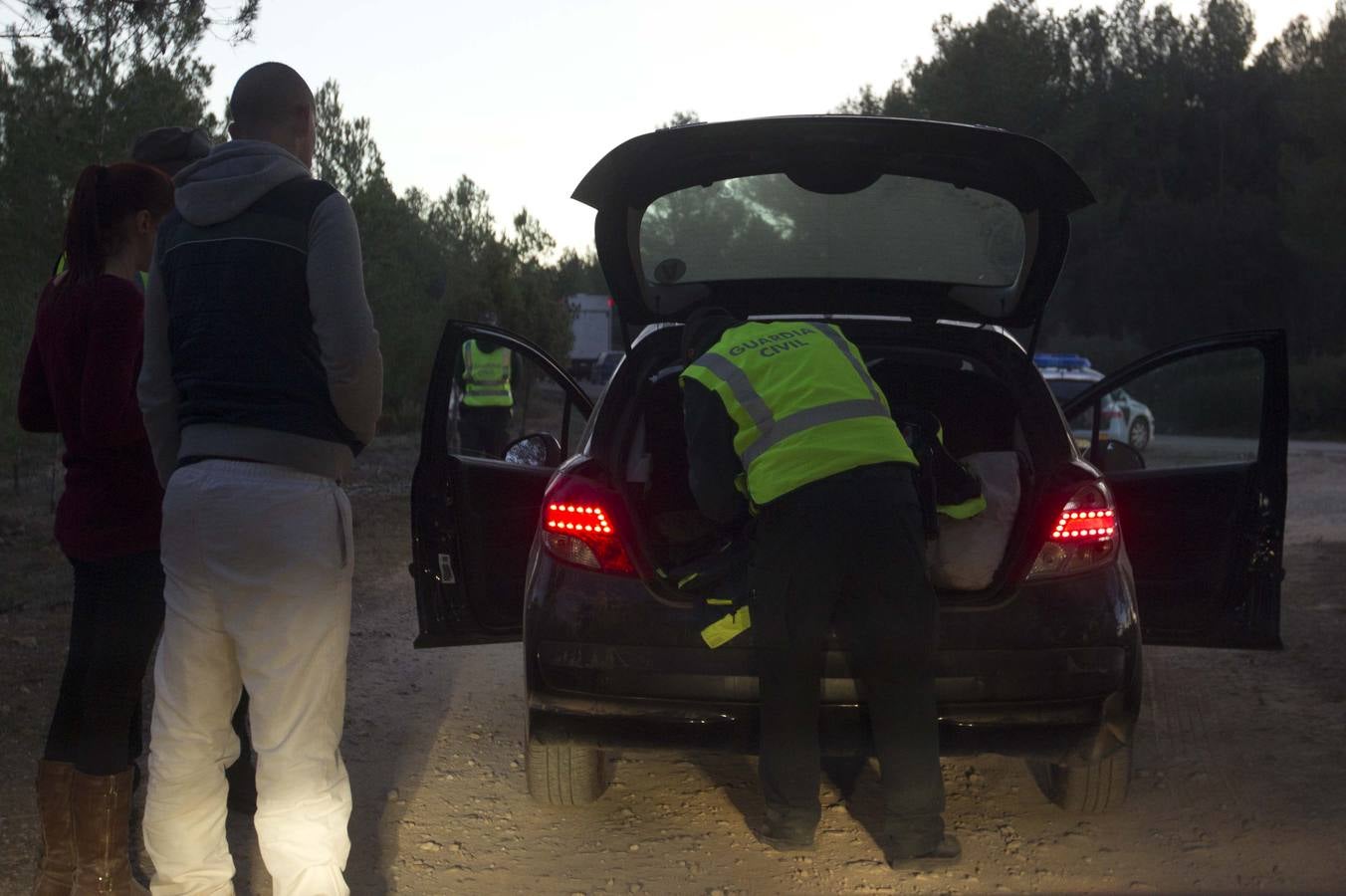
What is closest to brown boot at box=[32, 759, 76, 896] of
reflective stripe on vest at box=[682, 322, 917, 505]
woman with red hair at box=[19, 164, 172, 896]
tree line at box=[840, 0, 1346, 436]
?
woman with red hair at box=[19, 164, 172, 896]

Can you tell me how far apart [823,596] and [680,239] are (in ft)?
5.74

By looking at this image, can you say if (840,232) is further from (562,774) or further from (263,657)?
(263,657)

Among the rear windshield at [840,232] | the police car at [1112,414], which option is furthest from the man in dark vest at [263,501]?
the police car at [1112,414]

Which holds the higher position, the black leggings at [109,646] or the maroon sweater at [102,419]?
the maroon sweater at [102,419]

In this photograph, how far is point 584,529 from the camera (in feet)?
14.1

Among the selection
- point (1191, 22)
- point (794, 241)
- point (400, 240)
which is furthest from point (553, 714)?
point (1191, 22)

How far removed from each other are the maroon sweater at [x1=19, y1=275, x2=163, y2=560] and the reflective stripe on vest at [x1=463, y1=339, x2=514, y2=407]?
9.58m

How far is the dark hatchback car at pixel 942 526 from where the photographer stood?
4145 mm

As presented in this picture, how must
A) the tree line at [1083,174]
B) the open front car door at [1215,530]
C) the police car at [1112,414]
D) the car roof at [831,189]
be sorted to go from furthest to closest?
the police car at [1112,414]
the tree line at [1083,174]
the open front car door at [1215,530]
the car roof at [831,189]

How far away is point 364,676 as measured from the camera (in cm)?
673

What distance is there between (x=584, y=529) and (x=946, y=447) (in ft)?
5.61

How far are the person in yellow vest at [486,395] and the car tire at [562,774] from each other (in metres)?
8.56

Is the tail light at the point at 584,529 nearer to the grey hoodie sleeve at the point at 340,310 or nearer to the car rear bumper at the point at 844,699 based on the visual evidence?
the car rear bumper at the point at 844,699

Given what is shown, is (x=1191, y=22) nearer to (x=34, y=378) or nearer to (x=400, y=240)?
(x=400, y=240)
